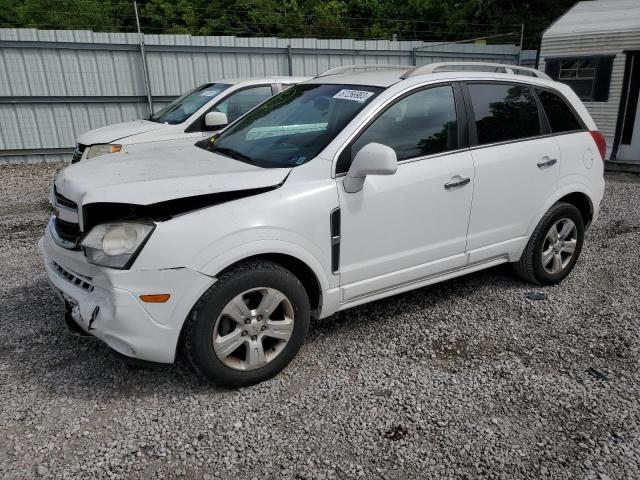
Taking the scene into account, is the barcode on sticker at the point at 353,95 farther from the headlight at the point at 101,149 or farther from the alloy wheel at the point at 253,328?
the headlight at the point at 101,149

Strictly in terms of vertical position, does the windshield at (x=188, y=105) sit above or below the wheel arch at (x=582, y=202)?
above

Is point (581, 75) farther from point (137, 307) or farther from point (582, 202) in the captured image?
point (137, 307)

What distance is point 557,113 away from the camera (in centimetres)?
441

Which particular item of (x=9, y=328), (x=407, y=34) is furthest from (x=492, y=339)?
(x=407, y=34)

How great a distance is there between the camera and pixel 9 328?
3838 mm

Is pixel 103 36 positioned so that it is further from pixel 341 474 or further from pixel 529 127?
pixel 341 474

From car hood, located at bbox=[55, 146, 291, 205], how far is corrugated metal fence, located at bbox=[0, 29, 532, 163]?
8.97 metres

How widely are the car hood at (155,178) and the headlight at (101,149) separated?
3421 millimetres

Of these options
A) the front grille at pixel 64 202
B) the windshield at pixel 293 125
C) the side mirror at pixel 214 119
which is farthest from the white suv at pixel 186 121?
the front grille at pixel 64 202

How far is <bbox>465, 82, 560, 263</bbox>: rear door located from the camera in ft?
12.7

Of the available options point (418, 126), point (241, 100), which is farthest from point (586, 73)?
point (418, 126)

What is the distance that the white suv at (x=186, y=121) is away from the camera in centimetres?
680

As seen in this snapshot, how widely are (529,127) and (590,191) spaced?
917 millimetres

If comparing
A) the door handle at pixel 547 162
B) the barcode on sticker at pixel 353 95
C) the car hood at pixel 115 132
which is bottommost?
the car hood at pixel 115 132
